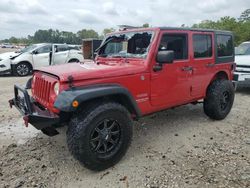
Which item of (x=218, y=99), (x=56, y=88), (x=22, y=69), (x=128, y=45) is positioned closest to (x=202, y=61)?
(x=218, y=99)

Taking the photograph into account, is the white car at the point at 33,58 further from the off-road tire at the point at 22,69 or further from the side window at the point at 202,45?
the side window at the point at 202,45

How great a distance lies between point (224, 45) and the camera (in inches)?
214

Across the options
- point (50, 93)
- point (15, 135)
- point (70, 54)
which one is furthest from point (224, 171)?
point (70, 54)

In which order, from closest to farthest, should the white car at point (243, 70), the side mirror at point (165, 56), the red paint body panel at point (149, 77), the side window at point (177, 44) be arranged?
the red paint body panel at point (149, 77)
the side mirror at point (165, 56)
the side window at point (177, 44)
the white car at point (243, 70)

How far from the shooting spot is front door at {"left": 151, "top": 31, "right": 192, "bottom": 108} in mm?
4098

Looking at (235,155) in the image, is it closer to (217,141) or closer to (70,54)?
(217,141)

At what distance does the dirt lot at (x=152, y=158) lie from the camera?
3.24m

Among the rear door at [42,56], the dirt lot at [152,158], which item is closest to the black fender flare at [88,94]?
the dirt lot at [152,158]

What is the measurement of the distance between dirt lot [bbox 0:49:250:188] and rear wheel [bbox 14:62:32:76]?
709 cm

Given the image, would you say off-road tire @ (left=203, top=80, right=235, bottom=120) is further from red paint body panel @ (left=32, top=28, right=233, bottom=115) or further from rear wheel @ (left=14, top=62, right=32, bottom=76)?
rear wheel @ (left=14, top=62, right=32, bottom=76)

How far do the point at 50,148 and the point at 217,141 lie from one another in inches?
109

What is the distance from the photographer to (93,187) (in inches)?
123

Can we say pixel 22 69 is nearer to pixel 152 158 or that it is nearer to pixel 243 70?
pixel 243 70


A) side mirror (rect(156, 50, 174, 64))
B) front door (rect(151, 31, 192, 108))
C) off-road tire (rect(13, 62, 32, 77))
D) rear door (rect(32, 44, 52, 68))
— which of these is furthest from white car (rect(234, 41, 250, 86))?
off-road tire (rect(13, 62, 32, 77))
